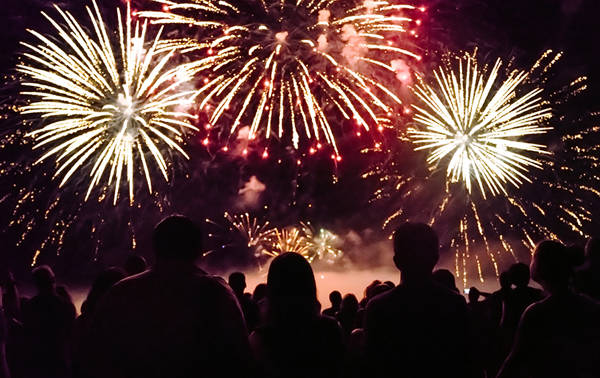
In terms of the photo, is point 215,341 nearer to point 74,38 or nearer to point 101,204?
point 74,38

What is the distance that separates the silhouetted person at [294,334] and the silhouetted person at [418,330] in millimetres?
254

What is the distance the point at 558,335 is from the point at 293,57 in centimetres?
1086

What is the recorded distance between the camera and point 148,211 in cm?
1977

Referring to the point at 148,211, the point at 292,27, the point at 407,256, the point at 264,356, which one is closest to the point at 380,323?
the point at 407,256

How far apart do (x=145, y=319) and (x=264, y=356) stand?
2.43ft

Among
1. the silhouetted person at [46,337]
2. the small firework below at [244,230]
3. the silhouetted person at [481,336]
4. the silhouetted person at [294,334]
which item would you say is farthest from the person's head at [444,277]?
the small firework below at [244,230]

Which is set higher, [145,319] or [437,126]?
[437,126]

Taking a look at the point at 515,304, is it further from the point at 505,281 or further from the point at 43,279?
the point at 43,279

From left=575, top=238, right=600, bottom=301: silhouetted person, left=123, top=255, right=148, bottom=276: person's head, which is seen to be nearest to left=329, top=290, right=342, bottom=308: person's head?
left=123, top=255, right=148, bottom=276: person's head

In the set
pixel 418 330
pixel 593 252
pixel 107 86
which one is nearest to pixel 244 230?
pixel 107 86

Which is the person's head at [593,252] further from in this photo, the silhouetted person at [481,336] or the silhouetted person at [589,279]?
the silhouetted person at [481,336]

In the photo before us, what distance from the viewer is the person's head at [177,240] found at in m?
3.76

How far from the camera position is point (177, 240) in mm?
3785

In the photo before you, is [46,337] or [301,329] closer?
[301,329]
